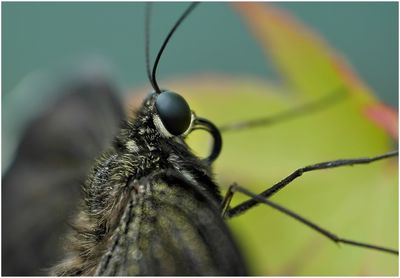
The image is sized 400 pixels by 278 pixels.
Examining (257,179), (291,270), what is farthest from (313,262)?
(257,179)

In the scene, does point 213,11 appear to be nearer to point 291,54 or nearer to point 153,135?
point 291,54

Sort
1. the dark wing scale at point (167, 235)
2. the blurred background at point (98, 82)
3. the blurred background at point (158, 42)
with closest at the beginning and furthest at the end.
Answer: the dark wing scale at point (167, 235)
the blurred background at point (98, 82)
the blurred background at point (158, 42)

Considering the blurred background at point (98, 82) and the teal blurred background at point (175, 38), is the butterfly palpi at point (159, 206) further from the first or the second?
the teal blurred background at point (175, 38)

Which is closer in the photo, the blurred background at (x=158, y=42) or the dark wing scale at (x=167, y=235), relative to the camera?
the dark wing scale at (x=167, y=235)

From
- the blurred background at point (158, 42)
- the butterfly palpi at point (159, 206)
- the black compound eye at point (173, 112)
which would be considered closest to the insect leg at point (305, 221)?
the butterfly palpi at point (159, 206)

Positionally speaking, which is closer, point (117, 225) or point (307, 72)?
point (117, 225)

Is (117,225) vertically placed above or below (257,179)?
below

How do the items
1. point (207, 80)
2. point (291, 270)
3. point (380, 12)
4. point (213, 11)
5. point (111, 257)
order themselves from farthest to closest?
point (213, 11), point (380, 12), point (207, 80), point (291, 270), point (111, 257)
